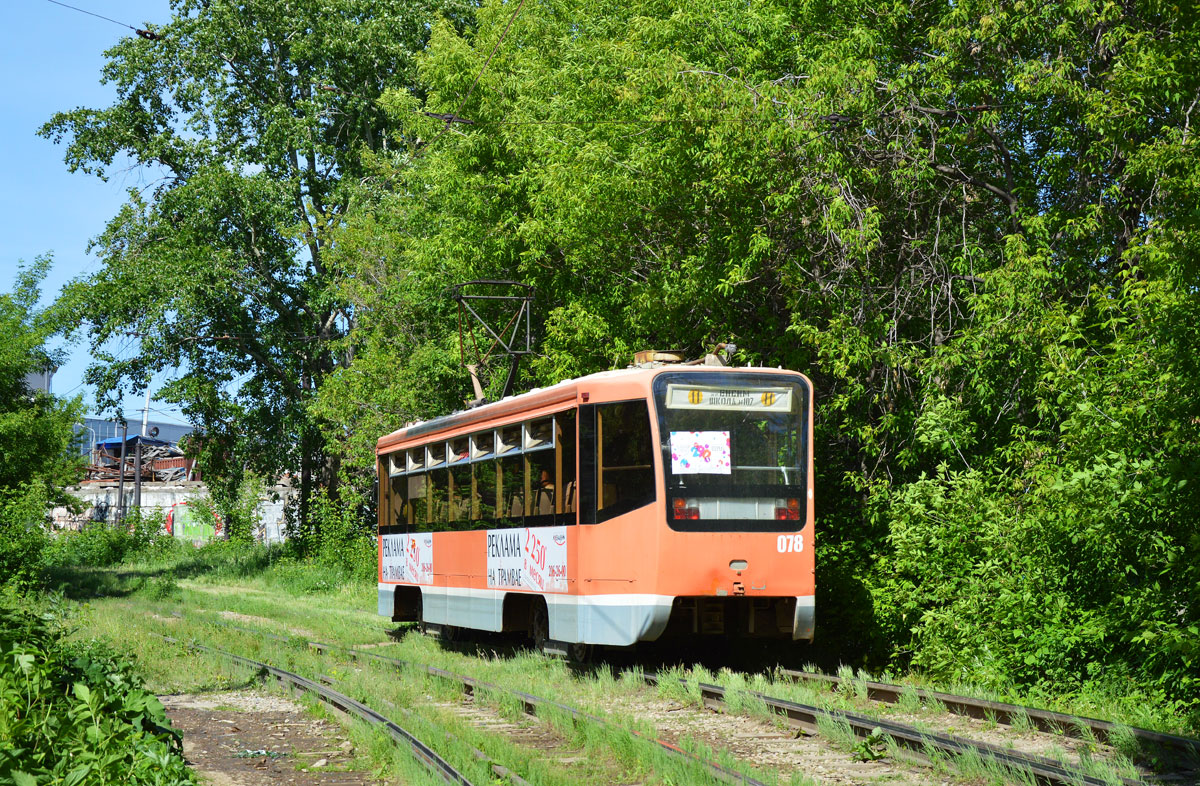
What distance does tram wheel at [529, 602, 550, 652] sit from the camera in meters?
14.5

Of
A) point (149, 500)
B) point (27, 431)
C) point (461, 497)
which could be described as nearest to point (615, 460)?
point (461, 497)

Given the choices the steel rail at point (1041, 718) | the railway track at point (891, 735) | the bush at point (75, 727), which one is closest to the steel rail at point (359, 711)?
the railway track at point (891, 735)

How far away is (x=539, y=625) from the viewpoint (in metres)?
14.7

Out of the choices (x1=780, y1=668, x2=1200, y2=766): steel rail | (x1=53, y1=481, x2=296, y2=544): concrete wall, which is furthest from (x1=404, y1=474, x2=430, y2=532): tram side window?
(x1=53, y1=481, x2=296, y2=544): concrete wall

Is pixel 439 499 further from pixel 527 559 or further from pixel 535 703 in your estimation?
pixel 535 703

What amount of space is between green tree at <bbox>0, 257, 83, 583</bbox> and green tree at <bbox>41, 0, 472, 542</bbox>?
241cm

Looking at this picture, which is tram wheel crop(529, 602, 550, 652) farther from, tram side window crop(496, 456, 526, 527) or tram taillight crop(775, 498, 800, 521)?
tram taillight crop(775, 498, 800, 521)

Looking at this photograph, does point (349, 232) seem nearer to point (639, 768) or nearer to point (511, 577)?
point (511, 577)

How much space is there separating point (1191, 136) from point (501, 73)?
18.7 metres

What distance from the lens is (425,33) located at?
1570 inches

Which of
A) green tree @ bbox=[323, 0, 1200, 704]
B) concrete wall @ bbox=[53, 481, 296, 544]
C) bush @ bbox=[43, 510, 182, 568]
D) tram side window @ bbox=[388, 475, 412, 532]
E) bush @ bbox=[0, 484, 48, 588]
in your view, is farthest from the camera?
concrete wall @ bbox=[53, 481, 296, 544]

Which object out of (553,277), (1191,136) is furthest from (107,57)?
(1191,136)

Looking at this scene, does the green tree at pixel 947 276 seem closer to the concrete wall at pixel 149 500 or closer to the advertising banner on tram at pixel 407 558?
the advertising banner on tram at pixel 407 558

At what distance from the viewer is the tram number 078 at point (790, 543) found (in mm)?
12945
